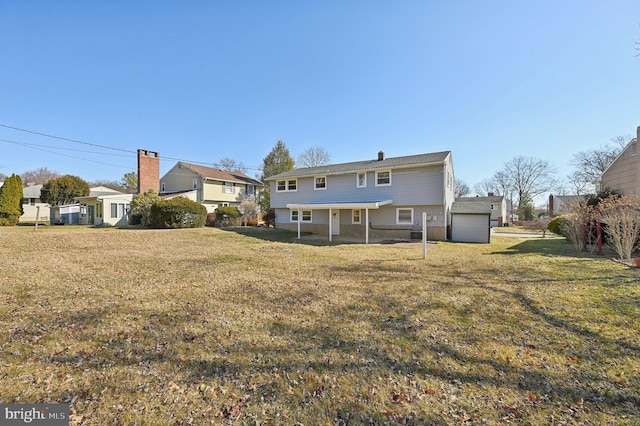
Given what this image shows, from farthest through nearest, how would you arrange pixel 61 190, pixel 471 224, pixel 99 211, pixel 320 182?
1. pixel 61 190
2. pixel 99 211
3. pixel 320 182
4. pixel 471 224

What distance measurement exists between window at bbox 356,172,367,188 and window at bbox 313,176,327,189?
275 cm

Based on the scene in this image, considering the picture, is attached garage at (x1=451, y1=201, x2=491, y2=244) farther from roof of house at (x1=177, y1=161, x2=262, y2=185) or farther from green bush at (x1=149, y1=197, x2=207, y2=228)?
roof of house at (x1=177, y1=161, x2=262, y2=185)

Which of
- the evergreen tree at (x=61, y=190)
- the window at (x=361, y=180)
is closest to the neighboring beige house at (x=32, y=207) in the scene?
the evergreen tree at (x=61, y=190)

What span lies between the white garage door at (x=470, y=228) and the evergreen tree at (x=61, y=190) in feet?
135

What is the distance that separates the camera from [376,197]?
18594mm

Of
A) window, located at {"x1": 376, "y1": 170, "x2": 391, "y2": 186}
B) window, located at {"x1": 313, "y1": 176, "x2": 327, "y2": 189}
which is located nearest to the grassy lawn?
window, located at {"x1": 376, "y1": 170, "x2": 391, "y2": 186}

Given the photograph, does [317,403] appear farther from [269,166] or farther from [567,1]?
[269,166]

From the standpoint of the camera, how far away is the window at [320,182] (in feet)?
68.3

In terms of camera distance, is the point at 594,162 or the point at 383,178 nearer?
the point at 383,178

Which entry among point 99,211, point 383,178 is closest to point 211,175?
point 99,211

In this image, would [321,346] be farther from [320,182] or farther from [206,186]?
[206,186]

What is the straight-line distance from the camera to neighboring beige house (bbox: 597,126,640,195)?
521 inches

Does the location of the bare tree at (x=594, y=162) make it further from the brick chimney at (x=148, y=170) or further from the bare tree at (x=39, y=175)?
the bare tree at (x=39, y=175)

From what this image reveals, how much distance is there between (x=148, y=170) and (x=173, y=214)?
9.69 m
